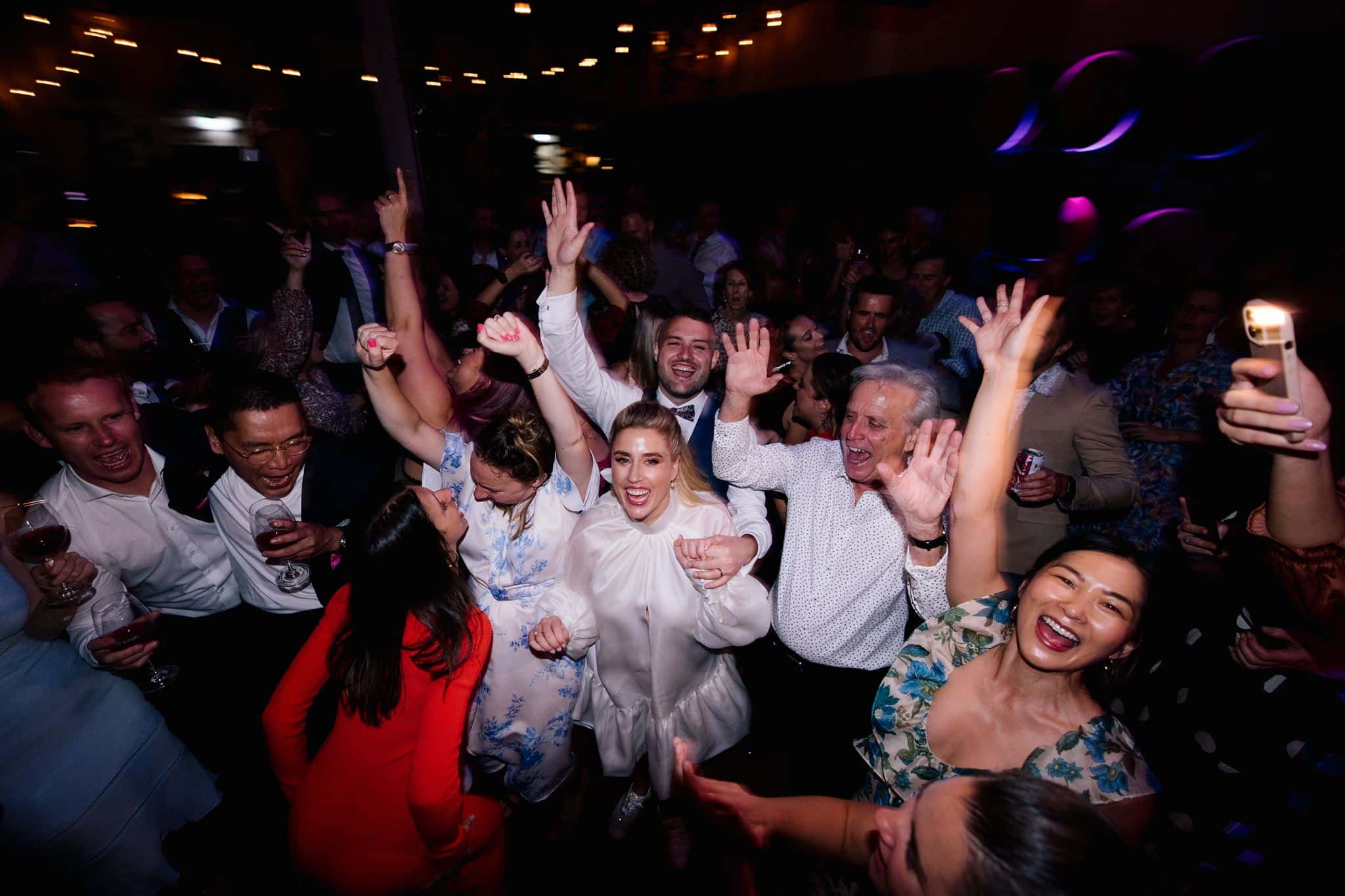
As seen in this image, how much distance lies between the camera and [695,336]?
266 centimetres

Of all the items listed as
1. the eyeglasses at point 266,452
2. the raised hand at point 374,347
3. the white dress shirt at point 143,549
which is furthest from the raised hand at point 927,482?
the white dress shirt at point 143,549

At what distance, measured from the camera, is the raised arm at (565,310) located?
2.39 metres

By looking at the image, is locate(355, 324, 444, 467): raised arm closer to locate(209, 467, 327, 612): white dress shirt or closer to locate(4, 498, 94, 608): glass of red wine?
locate(209, 467, 327, 612): white dress shirt

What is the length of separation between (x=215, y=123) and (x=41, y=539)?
10497 millimetres

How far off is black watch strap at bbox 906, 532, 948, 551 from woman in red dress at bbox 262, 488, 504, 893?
1.34m

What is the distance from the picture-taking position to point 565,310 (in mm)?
2451

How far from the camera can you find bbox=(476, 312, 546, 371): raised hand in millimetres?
2174

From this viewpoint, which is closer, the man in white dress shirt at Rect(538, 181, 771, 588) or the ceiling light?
the man in white dress shirt at Rect(538, 181, 771, 588)

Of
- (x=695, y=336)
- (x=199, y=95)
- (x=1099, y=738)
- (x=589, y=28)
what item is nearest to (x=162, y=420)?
(x=695, y=336)

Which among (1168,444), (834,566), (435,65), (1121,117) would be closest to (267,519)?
(834,566)

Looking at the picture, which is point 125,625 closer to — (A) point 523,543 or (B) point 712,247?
(A) point 523,543

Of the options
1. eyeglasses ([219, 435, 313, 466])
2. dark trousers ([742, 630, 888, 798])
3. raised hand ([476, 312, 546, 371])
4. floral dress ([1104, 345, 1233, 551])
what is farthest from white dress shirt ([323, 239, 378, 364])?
floral dress ([1104, 345, 1233, 551])

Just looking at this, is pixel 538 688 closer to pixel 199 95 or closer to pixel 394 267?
pixel 394 267

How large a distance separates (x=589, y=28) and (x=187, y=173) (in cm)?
798
